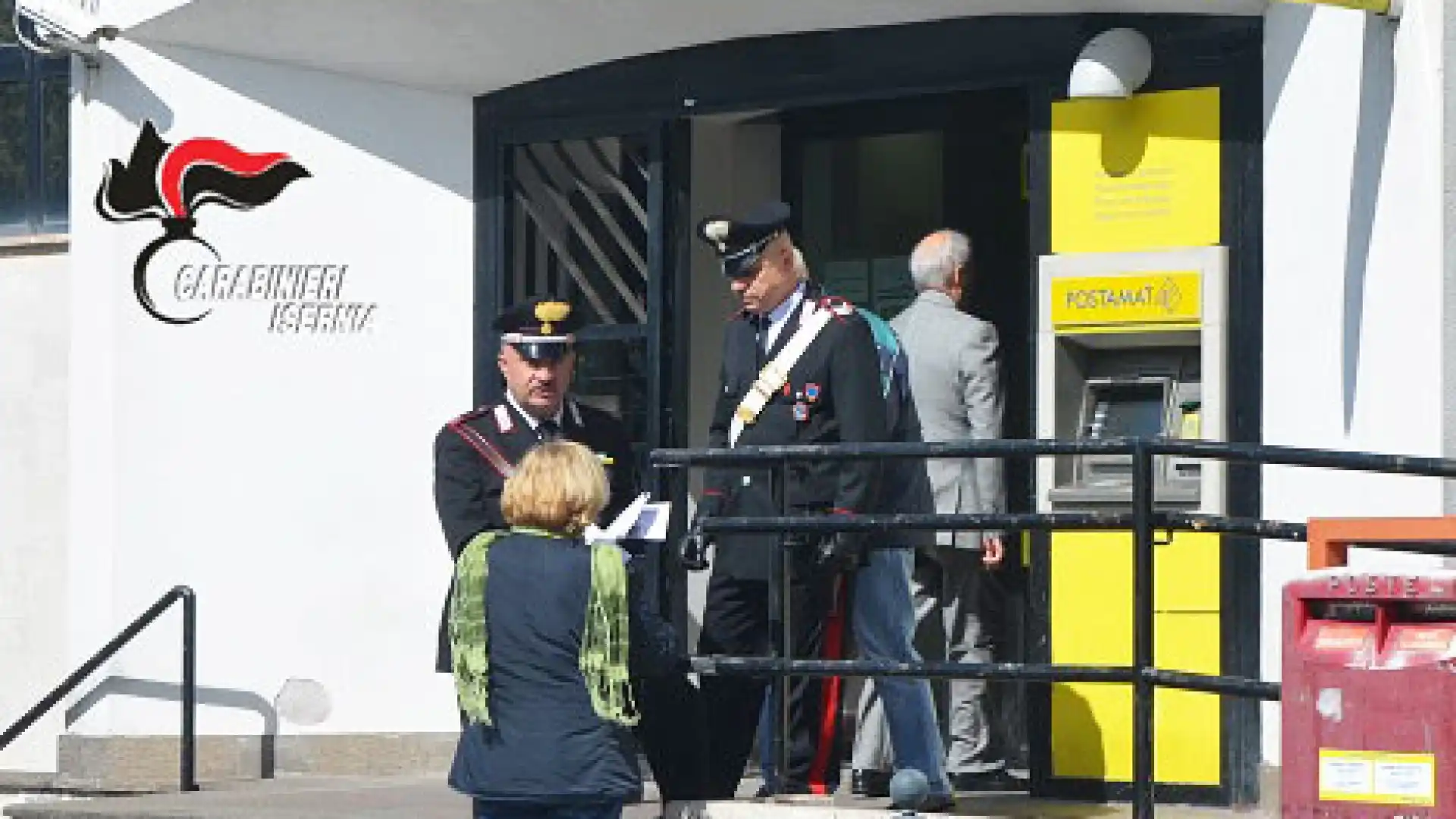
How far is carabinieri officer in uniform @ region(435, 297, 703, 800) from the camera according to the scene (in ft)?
31.8

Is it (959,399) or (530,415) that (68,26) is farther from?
(959,399)

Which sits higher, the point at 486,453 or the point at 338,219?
Answer: the point at 338,219

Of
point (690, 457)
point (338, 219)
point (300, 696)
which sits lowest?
point (300, 696)

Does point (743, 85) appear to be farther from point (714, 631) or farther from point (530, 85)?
point (714, 631)

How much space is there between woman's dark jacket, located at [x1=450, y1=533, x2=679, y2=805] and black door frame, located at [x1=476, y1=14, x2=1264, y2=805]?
11.2ft

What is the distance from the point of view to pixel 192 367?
1257 centimetres

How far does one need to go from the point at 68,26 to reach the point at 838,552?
4619 millimetres

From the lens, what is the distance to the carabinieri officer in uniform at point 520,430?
31.8ft

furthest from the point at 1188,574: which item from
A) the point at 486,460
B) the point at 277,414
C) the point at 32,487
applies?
the point at 32,487

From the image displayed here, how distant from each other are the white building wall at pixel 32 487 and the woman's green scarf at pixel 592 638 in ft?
20.0

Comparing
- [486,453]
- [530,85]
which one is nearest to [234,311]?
[530,85]

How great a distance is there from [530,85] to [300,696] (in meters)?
2.51

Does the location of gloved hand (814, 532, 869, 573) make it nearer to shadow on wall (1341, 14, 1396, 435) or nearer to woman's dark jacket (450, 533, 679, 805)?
woman's dark jacket (450, 533, 679, 805)

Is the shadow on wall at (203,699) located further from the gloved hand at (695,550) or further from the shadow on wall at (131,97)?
the gloved hand at (695,550)
